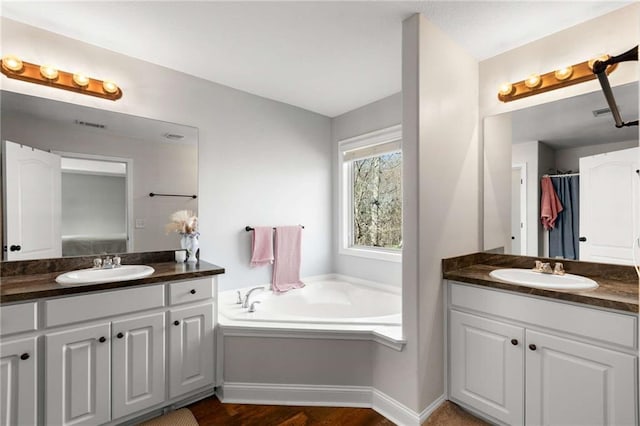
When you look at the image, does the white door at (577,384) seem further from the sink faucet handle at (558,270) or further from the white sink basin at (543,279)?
the sink faucet handle at (558,270)

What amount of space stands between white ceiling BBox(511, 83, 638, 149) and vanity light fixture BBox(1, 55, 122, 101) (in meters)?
2.86

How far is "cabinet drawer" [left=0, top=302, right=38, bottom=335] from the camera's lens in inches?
53.5

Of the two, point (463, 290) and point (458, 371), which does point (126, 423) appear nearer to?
point (458, 371)

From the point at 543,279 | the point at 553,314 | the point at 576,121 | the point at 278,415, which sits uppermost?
the point at 576,121

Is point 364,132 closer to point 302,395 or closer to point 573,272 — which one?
point 573,272

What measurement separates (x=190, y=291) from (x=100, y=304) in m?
0.47

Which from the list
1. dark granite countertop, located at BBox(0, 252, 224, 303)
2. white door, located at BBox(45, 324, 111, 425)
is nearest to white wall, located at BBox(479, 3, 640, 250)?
dark granite countertop, located at BBox(0, 252, 224, 303)

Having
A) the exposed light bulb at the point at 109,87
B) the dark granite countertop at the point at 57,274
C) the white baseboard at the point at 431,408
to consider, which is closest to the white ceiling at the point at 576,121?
the white baseboard at the point at 431,408

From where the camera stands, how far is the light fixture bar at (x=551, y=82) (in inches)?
69.7

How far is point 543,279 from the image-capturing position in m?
1.80

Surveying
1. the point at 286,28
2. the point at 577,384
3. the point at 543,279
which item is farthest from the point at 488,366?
the point at 286,28

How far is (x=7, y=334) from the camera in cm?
137

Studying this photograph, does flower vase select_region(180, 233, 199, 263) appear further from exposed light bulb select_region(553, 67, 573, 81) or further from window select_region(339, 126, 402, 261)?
exposed light bulb select_region(553, 67, 573, 81)

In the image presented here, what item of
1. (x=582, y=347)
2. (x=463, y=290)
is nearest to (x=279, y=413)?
(x=463, y=290)
